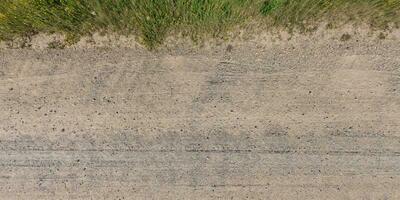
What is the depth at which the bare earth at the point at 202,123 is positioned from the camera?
18.3ft

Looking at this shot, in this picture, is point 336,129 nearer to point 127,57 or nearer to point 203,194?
point 203,194

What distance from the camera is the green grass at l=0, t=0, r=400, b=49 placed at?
5441 millimetres

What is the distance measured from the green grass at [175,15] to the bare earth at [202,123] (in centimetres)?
23

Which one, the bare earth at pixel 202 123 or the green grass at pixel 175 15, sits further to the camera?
the bare earth at pixel 202 123

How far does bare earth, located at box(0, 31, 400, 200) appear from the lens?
5.57 metres

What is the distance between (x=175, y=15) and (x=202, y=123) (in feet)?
4.22

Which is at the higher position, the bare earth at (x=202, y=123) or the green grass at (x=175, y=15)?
the green grass at (x=175, y=15)

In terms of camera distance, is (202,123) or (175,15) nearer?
(175,15)

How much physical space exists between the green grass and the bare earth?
235 millimetres

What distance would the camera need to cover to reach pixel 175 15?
5.50 metres

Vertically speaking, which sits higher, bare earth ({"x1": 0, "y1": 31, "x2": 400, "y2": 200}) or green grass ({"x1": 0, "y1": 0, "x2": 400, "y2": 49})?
green grass ({"x1": 0, "y1": 0, "x2": 400, "y2": 49})

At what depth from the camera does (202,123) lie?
562cm

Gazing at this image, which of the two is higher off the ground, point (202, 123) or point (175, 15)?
point (175, 15)

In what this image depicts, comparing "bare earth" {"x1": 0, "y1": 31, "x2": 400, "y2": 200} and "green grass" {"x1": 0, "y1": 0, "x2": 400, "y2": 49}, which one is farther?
"bare earth" {"x1": 0, "y1": 31, "x2": 400, "y2": 200}
